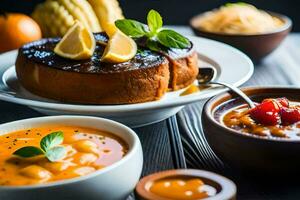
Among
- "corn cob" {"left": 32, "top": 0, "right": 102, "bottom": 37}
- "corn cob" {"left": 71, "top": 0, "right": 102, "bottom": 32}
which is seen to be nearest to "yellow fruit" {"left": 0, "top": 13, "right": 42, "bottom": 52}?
"corn cob" {"left": 32, "top": 0, "right": 102, "bottom": 37}

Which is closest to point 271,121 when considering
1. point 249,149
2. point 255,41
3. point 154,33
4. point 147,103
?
point 249,149

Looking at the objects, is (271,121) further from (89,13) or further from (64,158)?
(89,13)

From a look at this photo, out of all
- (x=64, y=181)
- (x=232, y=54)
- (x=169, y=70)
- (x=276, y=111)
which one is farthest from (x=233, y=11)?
(x=64, y=181)

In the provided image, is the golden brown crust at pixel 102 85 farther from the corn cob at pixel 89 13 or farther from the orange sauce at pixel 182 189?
the corn cob at pixel 89 13

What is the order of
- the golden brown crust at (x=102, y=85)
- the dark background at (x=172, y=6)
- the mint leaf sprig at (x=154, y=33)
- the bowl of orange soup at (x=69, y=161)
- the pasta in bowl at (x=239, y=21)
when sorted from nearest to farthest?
the bowl of orange soup at (x=69, y=161)
the golden brown crust at (x=102, y=85)
the mint leaf sprig at (x=154, y=33)
the pasta in bowl at (x=239, y=21)
the dark background at (x=172, y=6)

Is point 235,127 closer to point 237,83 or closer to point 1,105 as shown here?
point 237,83

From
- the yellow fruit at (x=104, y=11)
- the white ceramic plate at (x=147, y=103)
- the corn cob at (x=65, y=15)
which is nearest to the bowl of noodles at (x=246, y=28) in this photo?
the white ceramic plate at (x=147, y=103)
